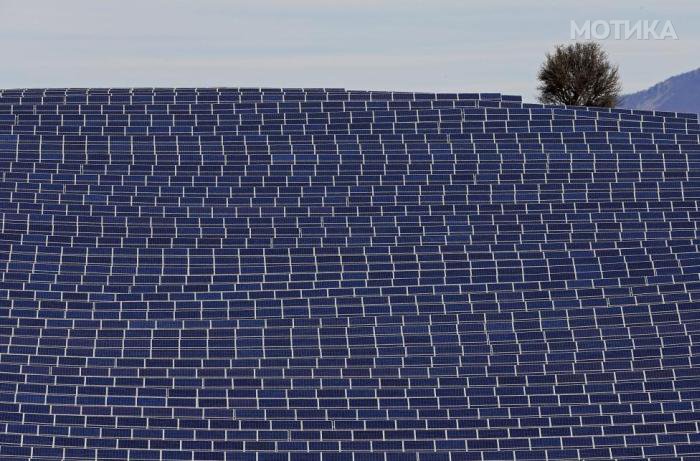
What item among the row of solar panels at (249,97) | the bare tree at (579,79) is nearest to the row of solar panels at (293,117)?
the row of solar panels at (249,97)

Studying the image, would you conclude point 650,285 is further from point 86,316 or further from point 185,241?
point 86,316

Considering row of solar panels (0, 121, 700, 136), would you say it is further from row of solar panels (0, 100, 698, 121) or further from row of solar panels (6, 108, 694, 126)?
row of solar panels (0, 100, 698, 121)

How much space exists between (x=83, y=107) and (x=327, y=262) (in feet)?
24.6

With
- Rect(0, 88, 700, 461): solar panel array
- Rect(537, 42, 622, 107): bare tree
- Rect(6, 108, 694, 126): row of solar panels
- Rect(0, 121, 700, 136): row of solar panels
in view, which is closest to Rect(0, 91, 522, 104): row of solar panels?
Rect(0, 88, 700, 461): solar panel array

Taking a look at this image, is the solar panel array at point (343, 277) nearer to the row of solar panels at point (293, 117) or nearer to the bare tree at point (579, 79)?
the row of solar panels at point (293, 117)

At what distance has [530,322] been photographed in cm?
2370

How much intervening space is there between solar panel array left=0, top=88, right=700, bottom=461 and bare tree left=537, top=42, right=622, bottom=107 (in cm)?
1369

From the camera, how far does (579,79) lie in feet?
138

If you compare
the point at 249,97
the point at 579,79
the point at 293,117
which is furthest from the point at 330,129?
the point at 579,79

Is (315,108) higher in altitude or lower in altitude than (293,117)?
higher

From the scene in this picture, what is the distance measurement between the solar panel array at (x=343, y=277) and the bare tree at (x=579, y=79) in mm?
13686

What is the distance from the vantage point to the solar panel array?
21.7m

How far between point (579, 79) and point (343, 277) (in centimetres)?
2019

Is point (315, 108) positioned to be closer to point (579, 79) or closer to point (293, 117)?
point (293, 117)
